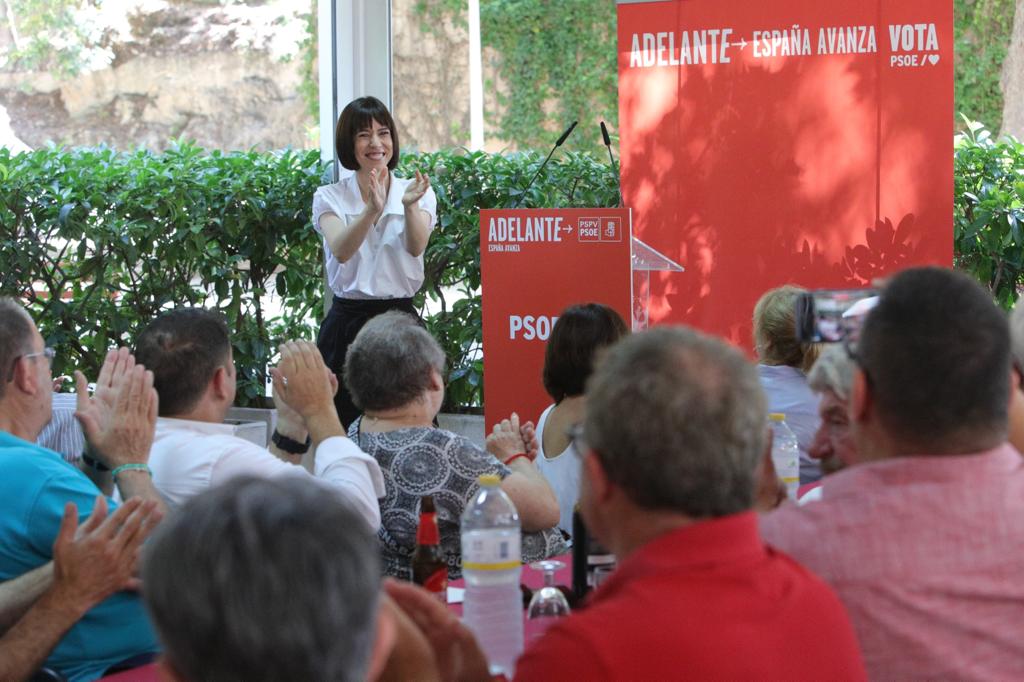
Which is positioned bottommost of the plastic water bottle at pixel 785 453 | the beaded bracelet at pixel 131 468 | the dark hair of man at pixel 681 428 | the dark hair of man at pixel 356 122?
the plastic water bottle at pixel 785 453

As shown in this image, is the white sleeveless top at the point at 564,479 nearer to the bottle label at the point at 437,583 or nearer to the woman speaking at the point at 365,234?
the bottle label at the point at 437,583

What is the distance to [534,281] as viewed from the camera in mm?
5230

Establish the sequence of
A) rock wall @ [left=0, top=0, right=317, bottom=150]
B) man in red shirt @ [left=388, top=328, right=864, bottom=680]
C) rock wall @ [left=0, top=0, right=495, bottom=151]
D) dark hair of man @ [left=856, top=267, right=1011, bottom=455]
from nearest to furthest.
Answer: man in red shirt @ [left=388, top=328, right=864, bottom=680] → dark hair of man @ [left=856, top=267, right=1011, bottom=455] → rock wall @ [left=0, top=0, right=495, bottom=151] → rock wall @ [left=0, top=0, right=317, bottom=150]

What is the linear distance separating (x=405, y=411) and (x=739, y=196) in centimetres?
266

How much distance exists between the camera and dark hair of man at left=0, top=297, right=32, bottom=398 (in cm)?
263

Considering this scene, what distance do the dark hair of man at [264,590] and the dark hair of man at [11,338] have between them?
1.56 metres

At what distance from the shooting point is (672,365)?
1.56m

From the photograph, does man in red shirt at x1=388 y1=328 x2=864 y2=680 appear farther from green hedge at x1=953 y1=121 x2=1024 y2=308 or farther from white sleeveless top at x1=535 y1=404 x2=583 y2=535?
green hedge at x1=953 y1=121 x2=1024 y2=308

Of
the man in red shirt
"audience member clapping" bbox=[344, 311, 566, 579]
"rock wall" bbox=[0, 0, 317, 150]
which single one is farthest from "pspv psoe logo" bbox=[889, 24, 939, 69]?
"rock wall" bbox=[0, 0, 317, 150]

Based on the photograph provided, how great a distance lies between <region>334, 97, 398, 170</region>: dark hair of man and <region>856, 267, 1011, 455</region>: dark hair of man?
13.4ft

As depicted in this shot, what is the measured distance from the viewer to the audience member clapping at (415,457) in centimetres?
Result: 293

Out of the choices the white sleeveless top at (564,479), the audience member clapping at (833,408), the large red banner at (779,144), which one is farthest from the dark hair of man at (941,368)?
the large red banner at (779,144)

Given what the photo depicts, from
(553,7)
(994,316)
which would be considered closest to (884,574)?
(994,316)

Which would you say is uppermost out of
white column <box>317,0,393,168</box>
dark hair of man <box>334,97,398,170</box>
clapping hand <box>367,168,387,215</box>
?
white column <box>317,0,393,168</box>
